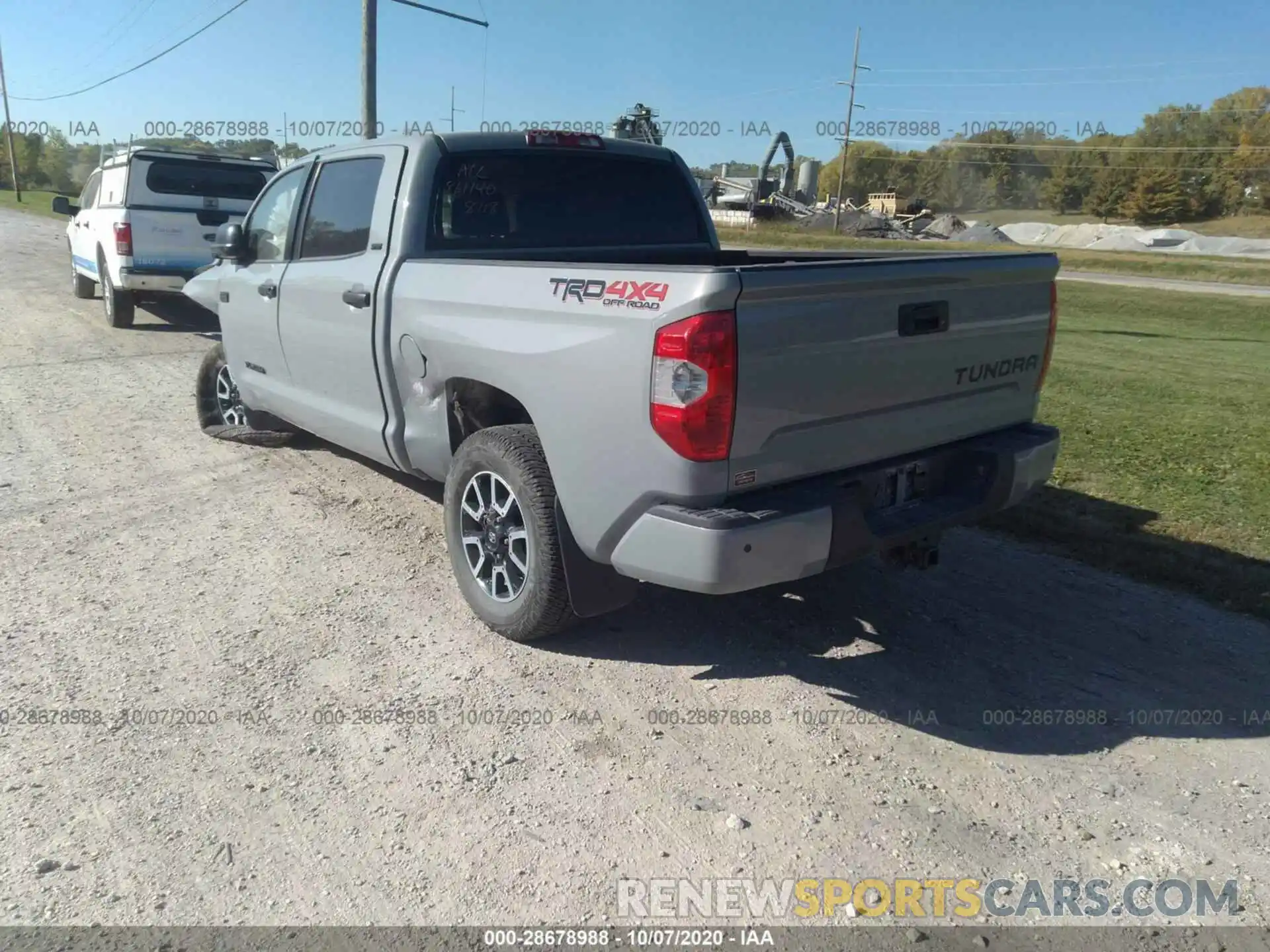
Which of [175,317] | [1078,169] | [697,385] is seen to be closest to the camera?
[697,385]

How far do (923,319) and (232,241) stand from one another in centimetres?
436

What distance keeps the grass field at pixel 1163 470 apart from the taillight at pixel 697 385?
3.07 m

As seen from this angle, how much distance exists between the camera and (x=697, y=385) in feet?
10.0

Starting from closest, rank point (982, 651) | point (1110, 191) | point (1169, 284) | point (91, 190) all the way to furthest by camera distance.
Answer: point (982, 651) → point (91, 190) → point (1169, 284) → point (1110, 191)

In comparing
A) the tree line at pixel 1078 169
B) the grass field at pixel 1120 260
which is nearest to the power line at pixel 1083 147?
the tree line at pixel 1078 169

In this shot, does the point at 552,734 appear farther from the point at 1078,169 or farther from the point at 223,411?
the point at 1078,169

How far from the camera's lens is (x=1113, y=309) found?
66.1ft

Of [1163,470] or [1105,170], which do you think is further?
Answer: [1105,170]

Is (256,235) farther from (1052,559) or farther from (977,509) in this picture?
(1052,559)

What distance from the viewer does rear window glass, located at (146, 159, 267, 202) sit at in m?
11.9

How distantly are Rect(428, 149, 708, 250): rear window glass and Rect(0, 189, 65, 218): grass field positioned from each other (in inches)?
1543

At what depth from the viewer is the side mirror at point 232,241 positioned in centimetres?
600

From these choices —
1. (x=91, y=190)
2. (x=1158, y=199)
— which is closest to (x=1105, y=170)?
(x=1158, y=199)

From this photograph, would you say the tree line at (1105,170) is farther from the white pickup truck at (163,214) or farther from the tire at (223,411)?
the tire at (223,411)
